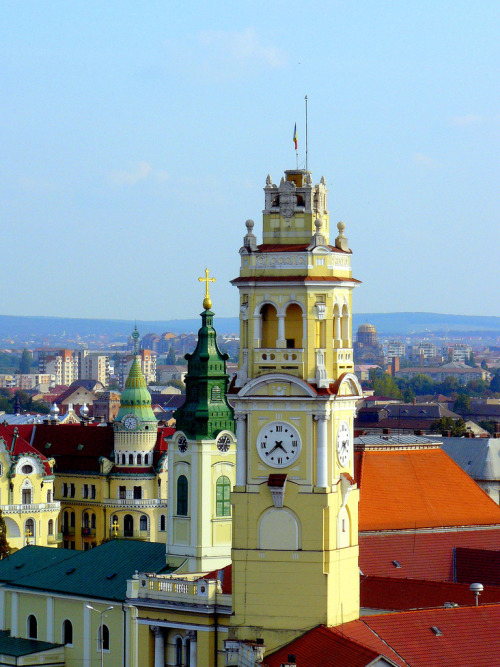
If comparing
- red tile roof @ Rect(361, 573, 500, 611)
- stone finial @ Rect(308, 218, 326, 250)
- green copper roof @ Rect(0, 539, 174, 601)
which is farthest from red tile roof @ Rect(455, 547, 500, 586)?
stone finial @ Rect(308, 218, 326, 250)

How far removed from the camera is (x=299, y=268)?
166ft

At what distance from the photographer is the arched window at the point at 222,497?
74375 mm

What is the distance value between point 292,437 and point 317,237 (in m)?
5.19

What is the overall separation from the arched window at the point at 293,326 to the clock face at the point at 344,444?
8.01 ft

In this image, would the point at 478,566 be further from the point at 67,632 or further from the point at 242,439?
the point at 242,439

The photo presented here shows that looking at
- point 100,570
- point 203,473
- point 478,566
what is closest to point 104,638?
point 100,570

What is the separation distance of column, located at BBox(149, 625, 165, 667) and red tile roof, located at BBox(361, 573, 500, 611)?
883cm

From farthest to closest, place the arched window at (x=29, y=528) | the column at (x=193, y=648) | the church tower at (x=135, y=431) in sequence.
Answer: the church tower at (x=135, y=431) → the arched window at (x=29, y=528) → the column at (x=193, y=648)

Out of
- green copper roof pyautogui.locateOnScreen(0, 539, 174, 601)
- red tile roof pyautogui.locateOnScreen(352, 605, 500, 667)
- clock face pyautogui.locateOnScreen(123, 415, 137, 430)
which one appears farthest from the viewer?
clock face pyautogui.locateOnScreen(123, 415, 137, 430)

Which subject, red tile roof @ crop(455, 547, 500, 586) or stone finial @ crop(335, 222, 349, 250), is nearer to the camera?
stone finial @ crop(335, 222, 349, 250)

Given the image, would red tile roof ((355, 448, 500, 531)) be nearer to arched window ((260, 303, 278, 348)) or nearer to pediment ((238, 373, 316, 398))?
arched window ((260, 303, 278, 348))

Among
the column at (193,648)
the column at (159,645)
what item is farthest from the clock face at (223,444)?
the column at (193,648)

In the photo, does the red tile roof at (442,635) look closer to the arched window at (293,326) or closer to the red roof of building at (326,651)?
the red roof of building at (326,651)

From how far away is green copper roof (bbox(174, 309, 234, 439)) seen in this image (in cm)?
7500
